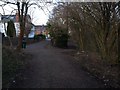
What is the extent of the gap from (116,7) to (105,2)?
2.75 ft

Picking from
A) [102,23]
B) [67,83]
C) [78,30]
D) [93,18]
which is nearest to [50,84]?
[67,83]

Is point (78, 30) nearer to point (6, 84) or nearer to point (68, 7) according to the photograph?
point (68, 7)

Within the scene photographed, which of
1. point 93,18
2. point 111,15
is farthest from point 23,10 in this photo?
point 111,15

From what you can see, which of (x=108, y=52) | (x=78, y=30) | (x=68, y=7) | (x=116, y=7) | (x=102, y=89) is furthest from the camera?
(x=78, y=30)

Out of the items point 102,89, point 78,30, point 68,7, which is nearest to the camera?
point 102,89

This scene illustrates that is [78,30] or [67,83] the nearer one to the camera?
[67,83]

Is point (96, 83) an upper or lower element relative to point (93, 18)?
lower

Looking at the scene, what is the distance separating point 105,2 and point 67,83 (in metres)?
8.02

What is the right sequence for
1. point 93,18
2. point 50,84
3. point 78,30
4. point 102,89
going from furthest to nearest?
1. point 78,30
2. point 93,18
3. point 50,84
4. point 102,89

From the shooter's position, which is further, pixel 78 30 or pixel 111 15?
pixel 78 30

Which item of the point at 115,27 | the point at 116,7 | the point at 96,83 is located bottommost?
the point at 96,83

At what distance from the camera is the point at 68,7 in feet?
83.8

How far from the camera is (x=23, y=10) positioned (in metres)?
26.2

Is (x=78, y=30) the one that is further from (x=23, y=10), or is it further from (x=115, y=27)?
(x=115, y=27)
